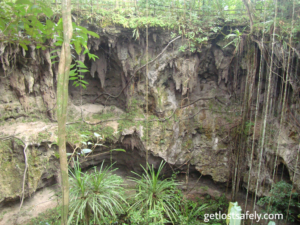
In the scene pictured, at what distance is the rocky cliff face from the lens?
4.54 metres

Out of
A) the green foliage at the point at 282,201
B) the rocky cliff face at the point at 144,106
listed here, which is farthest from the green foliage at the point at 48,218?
the green foliage at the point at 282,201

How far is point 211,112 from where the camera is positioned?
5.65 m

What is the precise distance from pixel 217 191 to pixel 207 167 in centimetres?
73

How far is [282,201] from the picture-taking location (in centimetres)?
382

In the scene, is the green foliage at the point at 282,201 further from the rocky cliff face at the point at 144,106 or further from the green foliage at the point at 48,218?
the green foliage at the point at 48,218

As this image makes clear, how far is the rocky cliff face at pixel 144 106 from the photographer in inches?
179

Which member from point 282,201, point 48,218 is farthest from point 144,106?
point 282,201

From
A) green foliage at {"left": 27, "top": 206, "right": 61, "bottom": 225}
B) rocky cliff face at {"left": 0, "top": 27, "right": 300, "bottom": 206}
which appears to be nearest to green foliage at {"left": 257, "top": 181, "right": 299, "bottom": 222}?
rocky cliff face at {"left": 0, "top": 27, "right": 300, "bottom": 206}

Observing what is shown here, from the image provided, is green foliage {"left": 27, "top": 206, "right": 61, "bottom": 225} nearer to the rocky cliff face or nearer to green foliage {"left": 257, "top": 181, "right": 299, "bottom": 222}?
the rocky cliff face

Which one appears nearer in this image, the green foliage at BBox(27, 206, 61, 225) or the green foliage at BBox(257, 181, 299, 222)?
the green foliage at BBox(257, 181, 299, 222)

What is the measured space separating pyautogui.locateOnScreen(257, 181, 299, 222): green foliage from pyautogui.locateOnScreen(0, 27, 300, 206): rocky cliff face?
52 cm

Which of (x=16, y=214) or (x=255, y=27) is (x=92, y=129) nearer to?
(x=16, y=214)

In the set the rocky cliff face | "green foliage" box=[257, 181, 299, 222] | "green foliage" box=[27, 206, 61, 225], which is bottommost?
"green foliage" box=[27, 206, 61, 225]

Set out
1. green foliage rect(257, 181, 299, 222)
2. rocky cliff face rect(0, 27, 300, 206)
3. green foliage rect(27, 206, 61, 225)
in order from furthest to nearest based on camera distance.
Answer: rocky cliff face rect(0, 27, 300, 206)
green foliage rect(27, 206, 61, 225)
green foliage rect(257, 181, 299, 222)
